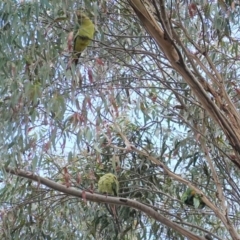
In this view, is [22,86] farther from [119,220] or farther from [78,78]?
[119,220]

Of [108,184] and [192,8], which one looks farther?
[108,184]

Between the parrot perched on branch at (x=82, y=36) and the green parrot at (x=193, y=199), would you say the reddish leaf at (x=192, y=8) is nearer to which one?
the parrot perched on branch at (x=82, y=36)

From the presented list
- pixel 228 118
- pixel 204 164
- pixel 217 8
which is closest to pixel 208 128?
pixel 204 164

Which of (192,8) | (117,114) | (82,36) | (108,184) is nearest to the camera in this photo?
(82,36)

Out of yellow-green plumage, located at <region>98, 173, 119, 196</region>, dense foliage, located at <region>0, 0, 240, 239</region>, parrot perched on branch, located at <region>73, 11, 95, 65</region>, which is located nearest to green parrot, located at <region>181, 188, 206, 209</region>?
dense foliage, located at <region>0, 0, 240, 239</region>

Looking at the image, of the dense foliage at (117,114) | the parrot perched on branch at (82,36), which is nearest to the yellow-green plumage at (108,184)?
the dense foliage at (117,114)

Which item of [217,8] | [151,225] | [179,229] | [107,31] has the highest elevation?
[107,31]

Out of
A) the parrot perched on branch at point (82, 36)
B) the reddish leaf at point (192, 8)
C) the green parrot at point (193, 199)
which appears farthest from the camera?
the green parrot at point (193, 199)

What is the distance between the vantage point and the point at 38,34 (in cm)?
180

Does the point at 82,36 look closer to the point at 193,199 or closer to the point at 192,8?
the point at 192,8

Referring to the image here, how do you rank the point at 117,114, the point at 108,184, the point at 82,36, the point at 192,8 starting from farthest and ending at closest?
the point at 108,184
the point at 117,114
the point at 192,8
the point at 82,36

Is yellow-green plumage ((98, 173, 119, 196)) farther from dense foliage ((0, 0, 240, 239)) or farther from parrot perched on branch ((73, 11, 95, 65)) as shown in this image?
parrot perched on branch ((73, 11, 95, 65))

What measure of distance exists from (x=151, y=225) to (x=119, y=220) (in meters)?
0.21

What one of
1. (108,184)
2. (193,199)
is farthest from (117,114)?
(193,199)
